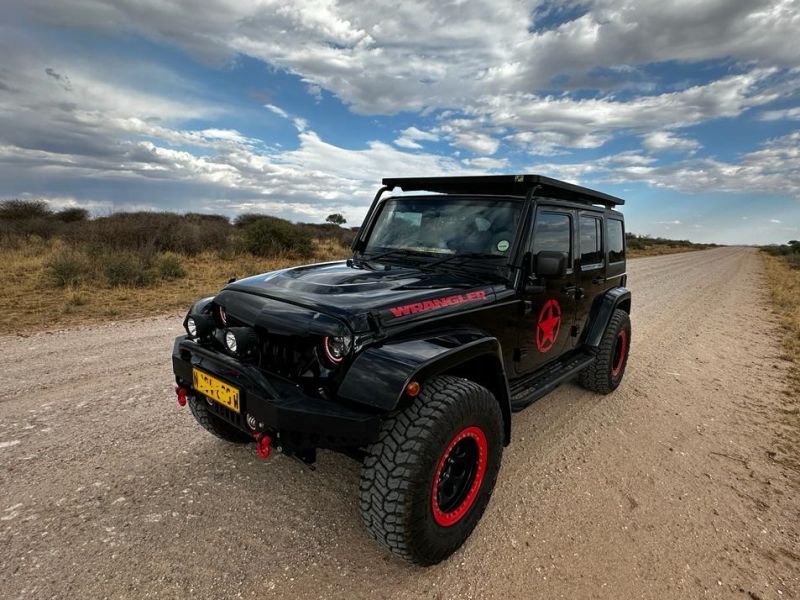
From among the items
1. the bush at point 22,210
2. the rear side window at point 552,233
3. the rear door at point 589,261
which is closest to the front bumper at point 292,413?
the rear side window at point 552,233

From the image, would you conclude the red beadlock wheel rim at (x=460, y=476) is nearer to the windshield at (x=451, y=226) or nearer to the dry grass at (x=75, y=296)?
the windshield at (x=451, y=226)

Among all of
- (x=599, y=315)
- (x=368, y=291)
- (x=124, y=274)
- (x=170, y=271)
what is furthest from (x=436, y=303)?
(x=170, y=271)

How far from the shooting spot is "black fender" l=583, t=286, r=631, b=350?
4414mm

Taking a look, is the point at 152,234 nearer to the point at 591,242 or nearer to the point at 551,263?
the point at 591,242

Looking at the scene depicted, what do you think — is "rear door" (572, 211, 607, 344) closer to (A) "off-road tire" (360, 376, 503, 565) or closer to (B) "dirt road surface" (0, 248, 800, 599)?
(B) "dirt road surface" (0, 248, 800, 599)

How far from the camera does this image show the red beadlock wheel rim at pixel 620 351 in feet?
16.1

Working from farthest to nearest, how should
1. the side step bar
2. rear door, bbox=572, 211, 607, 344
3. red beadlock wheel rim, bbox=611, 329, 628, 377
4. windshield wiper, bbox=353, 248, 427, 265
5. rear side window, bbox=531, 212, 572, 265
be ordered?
red beadlock wheel rim, bbox=611, 329, 628, 377
rear door, bbox=572, 211, 607, 344
windshield wiper, bbox=353, 248, 427, 265
rear side window, bbox=531, 212, 572, 265
the side step bar

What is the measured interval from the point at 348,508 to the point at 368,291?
129cm

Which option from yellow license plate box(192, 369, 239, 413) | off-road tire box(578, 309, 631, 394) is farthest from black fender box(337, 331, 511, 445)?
off-road tire box(578, 309, 631, 394)

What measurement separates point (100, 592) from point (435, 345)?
1.90 metres

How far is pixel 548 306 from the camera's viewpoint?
3.66 metres

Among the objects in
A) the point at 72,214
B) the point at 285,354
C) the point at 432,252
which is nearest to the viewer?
the point at 285,354

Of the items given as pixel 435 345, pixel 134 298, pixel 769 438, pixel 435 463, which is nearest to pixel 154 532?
pixel 435 463

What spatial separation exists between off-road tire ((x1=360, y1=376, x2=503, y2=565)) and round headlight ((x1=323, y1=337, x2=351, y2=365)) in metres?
0.38
